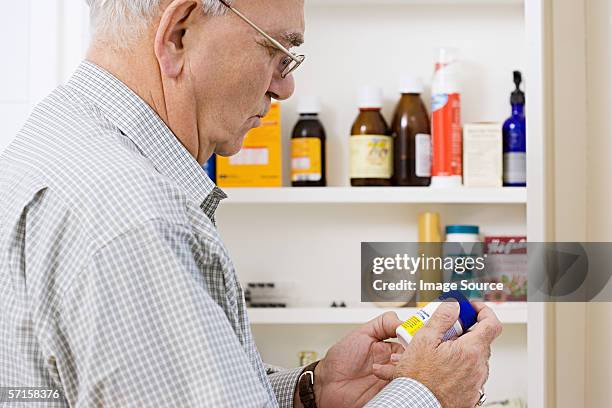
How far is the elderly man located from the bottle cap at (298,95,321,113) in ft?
1.96

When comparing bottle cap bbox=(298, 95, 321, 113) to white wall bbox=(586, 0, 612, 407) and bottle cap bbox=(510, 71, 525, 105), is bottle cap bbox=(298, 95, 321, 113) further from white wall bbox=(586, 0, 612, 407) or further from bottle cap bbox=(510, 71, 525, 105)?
white wall bbox=(586, 0, 612, 407)

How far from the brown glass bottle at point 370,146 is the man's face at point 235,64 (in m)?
0.57

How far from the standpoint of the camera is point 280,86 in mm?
811

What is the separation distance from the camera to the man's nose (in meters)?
0.80

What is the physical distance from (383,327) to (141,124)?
0.42m

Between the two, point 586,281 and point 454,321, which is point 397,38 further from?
point 454,321

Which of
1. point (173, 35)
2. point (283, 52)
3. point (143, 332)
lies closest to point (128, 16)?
point (173, 35)

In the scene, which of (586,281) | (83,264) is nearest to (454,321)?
(586,281)

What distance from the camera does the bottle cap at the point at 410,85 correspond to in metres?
1.37

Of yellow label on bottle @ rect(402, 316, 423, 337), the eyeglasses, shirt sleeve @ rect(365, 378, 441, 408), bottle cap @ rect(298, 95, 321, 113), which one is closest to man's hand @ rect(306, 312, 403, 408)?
yellow label on bottle @ rect(402, 316, 423, 337)

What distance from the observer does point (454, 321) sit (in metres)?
0.79

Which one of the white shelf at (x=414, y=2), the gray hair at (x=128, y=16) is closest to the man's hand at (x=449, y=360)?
the gray hair at (x=128, y=16)

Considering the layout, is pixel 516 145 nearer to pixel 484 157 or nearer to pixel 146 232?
pixel 484 157

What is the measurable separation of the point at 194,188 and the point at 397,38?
0.83 metres
